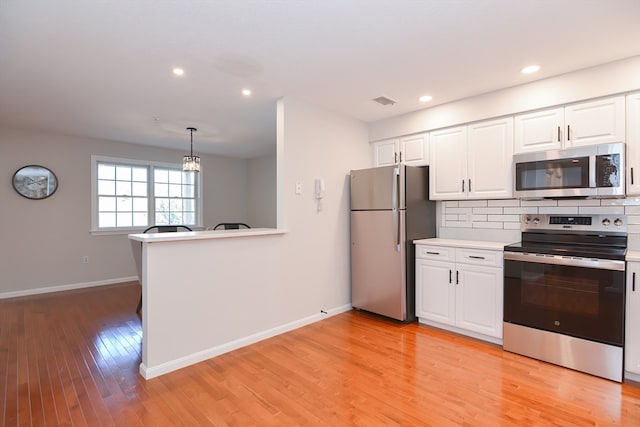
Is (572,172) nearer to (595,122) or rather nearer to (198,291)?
(595,122)

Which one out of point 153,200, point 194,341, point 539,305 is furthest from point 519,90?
point 153,200

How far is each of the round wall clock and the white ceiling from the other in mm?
1217

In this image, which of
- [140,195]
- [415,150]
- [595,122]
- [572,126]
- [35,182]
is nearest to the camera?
[595,122]

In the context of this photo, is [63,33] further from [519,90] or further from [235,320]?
[519,90]

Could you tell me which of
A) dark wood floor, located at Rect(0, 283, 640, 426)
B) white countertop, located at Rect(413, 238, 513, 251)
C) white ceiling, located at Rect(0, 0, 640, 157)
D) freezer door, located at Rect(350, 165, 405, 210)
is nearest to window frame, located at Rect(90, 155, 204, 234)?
white ceiling, located at Rect(0, 0, 640, 157)

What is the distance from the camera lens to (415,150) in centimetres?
375

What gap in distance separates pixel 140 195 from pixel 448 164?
5126 mm

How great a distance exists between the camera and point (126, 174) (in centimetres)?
558

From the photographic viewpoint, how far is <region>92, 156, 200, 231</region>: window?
17.5ft

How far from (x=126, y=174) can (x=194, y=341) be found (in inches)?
162

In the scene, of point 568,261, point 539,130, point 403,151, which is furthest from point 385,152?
point 568,261

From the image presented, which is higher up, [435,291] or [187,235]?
[187,235]

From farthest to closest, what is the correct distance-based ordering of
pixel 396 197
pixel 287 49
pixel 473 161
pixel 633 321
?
pixel 396 197 < pixel 473 161 < pixel 287 49 < pixel 633 321

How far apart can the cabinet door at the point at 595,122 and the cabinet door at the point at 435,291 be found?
151cm
